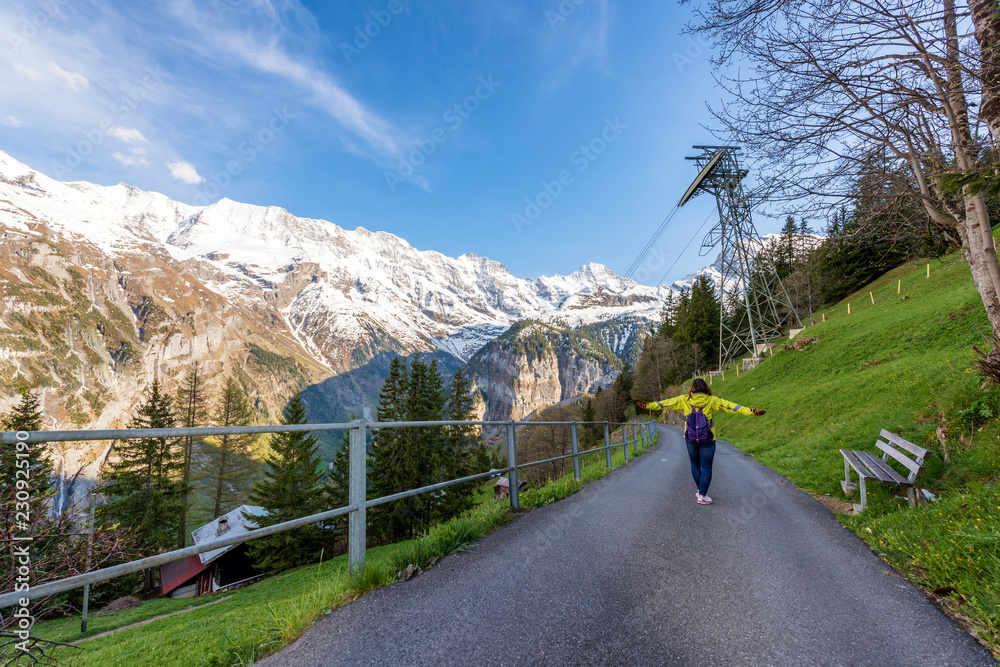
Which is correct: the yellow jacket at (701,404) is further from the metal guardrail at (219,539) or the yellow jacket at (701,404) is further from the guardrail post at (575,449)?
the metal guardrail at (219,539)

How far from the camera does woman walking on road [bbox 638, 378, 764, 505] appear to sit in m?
6.69

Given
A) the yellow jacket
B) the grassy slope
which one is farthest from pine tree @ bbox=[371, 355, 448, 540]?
the yellow jacket

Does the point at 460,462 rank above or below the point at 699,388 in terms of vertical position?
below

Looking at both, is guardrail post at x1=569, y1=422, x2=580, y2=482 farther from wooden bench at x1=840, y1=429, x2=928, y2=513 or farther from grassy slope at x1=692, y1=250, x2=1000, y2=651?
wooden bench at x1=840, y1=429, x2=928, y2=513

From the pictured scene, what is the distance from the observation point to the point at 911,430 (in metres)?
7.30

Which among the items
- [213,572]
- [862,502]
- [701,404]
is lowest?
[213,572]

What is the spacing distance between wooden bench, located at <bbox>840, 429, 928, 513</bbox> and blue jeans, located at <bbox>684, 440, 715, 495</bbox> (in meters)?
1.98

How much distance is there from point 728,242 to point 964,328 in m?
18.1

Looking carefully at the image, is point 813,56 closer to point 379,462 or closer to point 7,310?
point 379,462

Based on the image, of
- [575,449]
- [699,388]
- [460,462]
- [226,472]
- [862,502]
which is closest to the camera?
[862,502]

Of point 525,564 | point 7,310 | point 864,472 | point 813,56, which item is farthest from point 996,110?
point 7,310

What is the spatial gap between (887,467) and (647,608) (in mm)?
5281

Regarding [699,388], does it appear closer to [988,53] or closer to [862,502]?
[862,502]

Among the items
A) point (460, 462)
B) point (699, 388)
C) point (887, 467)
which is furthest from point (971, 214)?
point (460, 462)
